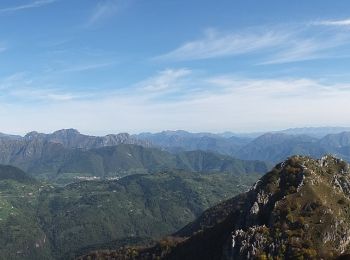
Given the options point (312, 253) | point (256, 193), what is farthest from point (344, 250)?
point (256, 193)

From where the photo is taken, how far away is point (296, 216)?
146 m

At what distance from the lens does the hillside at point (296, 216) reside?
136875 mm

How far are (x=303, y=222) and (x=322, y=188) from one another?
24317mm

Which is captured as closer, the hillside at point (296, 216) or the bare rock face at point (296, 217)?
the bare rock face at point (296, 217)

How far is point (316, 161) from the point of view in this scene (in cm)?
18662

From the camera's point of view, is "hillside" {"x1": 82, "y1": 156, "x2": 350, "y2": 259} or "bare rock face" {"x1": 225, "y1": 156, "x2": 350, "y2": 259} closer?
"bare rock face" {"x1": 225, "y1": 156, "x2": 350, "y2": 259}

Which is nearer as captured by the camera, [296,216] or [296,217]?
[296,217]

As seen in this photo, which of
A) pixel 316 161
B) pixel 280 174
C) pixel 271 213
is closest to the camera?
pixel 271 213

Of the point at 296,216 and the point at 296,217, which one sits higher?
the point at 296,216

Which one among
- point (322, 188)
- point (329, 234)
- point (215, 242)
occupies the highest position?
point (322, 188)

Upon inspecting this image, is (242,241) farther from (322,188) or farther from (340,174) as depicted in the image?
(340,174)

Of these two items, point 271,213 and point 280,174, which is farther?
point 280,174

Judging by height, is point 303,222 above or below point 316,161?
below

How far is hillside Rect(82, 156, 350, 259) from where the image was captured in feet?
449
